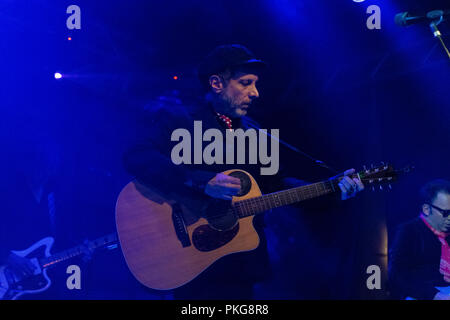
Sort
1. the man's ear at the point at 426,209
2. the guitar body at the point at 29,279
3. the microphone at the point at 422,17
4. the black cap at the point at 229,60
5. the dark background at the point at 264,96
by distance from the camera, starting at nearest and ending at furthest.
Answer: the microphone at the point at 422,17 < the black cap at the point at 229,60 < the guitar body at the point at 29,279 < the man's ear at the point at 426,209 < the dark background at the point at 264,96

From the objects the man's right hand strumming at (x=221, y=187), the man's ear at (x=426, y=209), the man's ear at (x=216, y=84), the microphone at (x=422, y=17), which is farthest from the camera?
the man's ear at (x=426, y=209)

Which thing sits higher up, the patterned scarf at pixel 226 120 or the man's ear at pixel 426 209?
the patterned scarf at pixel 226 120

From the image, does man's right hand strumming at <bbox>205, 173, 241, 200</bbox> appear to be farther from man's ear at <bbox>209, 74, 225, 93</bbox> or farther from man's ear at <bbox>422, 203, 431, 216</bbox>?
man's ear at <bbox>422, 203, 431, 216</bbox>

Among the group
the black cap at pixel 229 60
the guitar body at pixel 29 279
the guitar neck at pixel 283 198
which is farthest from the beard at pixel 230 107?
the guitar body at pixel 29 279

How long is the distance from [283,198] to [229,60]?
1.05m

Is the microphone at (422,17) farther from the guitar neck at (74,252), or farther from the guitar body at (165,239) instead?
the guitar neck at (74,252)

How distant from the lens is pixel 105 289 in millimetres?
3799

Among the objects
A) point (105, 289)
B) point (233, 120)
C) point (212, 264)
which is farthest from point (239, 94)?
point (105, 289)

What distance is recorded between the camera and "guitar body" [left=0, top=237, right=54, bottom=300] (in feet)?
10.3

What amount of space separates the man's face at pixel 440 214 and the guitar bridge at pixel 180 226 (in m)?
2.33

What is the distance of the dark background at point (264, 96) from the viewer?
3.39 m

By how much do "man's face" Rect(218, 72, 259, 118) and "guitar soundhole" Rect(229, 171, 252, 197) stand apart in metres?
0.49

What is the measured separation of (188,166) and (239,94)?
64 cm
